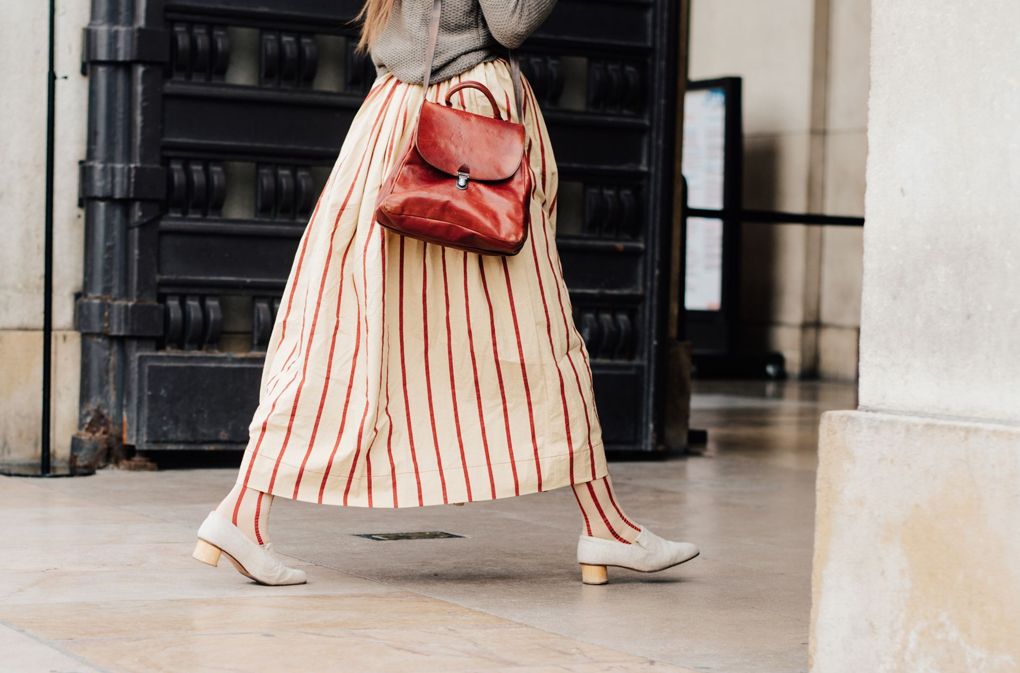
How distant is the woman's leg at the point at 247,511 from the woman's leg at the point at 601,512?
2.57 feet

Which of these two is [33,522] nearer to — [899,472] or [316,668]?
[316,668]

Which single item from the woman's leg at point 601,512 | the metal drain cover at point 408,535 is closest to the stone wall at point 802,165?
the metal drain cover at point 408,535

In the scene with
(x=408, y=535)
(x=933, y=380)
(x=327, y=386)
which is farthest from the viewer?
(x=408, y=535)

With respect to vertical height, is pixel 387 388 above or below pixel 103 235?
below

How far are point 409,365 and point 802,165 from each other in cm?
1199

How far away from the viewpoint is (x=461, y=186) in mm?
4094

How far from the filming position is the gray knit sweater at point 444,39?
4.32 m

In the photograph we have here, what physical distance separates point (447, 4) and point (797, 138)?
470 inches

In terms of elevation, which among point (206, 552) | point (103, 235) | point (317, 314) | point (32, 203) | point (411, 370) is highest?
point (32, 203)

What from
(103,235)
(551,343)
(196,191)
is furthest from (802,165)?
(551,343)

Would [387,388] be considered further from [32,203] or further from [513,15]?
[32,203]

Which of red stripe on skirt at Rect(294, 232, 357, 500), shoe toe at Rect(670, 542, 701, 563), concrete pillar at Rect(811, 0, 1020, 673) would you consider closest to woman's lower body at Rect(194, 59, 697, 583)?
red stripe on skirt at Rect(294, 232, 357, 500)

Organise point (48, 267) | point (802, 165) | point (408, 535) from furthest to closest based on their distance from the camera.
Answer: point (802, 165) < point (48, 267) < point (408, 535)

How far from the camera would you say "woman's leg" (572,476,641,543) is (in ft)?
14.3
